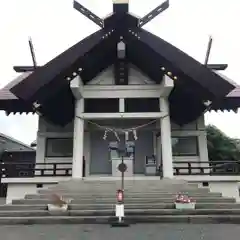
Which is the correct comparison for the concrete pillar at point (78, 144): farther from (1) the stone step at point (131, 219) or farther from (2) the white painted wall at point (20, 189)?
(1) the stone step at point (131, 219)

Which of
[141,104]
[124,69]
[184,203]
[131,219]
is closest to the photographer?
[131,219]

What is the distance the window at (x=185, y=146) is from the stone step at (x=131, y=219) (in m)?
6.07

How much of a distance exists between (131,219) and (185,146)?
684 cm

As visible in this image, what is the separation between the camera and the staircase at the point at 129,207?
21.9 feet

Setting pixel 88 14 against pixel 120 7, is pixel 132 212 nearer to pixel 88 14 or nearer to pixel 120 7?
pixel 120 7

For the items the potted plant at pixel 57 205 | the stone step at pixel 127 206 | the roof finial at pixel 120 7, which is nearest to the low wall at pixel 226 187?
the stone step at pixel 127 206

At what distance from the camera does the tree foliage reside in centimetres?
2216

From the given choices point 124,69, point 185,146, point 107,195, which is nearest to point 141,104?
point 124,69

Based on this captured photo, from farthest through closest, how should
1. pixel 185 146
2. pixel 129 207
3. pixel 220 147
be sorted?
pixel 220 147
pixel 185 146
pixel 129 207

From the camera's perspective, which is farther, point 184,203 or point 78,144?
point 78,144

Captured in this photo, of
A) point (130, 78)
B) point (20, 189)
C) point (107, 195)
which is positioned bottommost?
point (107, 195)
